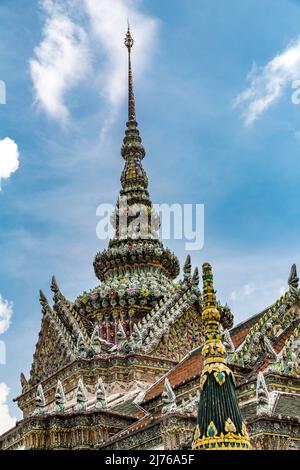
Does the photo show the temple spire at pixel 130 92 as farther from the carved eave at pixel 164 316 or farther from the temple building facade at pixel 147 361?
the carved eave at pixel 164 316

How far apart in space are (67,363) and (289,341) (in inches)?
433

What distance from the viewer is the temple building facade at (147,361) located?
16078mm

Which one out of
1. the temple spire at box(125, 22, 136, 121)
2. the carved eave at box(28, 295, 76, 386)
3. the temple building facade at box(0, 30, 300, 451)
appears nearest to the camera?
the temple building facade at box(0, 30, 300, 451)

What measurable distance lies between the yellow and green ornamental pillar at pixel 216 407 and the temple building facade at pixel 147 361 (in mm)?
14

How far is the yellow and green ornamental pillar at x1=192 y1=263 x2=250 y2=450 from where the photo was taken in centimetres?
1020

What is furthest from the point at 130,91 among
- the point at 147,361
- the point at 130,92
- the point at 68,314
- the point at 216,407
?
the point at 216,407

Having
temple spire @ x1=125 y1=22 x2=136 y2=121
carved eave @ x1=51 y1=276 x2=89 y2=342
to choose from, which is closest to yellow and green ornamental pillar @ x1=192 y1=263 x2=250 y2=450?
carved eave @ x1=51 y1=276 x2=89 y2=342

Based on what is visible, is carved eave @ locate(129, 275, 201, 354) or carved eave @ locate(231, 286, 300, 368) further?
carved eave @ locate(129, 275, 201, 354)

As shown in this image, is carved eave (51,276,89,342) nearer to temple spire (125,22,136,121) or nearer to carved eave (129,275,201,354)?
carved eave (129,275,201,354)

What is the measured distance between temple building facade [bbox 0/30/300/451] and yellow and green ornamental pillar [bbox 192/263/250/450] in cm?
1

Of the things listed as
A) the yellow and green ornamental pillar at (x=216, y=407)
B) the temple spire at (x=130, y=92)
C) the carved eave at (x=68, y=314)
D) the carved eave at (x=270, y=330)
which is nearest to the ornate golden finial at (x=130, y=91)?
the temple spire at (x=130, y=92)

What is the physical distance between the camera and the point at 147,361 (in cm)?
2809

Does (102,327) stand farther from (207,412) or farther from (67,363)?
(207,412)
